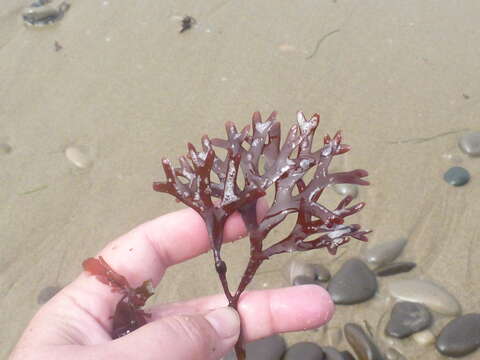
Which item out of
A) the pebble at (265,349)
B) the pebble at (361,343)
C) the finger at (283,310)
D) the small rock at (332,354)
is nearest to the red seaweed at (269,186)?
the finger at (283,310)

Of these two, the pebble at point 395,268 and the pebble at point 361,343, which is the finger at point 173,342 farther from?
the pebble at point 395,268

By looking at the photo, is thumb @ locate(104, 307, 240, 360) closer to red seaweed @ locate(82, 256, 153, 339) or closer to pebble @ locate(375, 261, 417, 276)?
red seaweed @ locate(82, 256, 153, 339)

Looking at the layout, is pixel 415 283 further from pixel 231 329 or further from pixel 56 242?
pixel 56 242

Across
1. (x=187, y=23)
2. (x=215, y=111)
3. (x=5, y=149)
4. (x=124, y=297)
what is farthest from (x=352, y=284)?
(x=187, y=23)

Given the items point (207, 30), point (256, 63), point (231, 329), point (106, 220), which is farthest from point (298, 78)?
point (231, 329)

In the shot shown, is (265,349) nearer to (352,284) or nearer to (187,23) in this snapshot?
(352,284)

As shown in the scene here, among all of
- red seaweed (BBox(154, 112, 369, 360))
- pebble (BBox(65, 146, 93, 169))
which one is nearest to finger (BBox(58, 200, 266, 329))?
red seaweed (BBox(154, 112, 369, 360))

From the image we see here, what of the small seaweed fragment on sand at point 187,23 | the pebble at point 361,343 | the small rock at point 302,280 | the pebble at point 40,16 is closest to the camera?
the pebble at point 361,343
